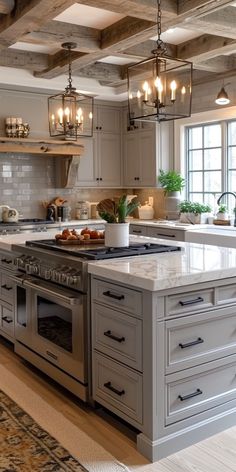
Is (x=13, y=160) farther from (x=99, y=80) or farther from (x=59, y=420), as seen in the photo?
(x=59, y=420)

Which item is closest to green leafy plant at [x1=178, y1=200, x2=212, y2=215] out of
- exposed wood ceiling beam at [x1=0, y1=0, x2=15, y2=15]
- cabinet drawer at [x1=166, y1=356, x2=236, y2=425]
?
exposed wood ceiling beam at [x1=0, y1=0, x2=15, y2=15]

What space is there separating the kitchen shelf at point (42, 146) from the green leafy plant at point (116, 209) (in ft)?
9.70

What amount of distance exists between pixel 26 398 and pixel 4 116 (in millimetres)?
3933

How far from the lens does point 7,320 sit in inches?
161

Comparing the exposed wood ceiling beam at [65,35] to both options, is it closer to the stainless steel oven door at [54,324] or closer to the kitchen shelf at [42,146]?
the kitchen shelf at [42,146]

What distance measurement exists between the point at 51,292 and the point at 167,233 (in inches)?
112

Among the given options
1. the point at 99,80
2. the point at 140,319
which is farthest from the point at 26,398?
the point at 99,80

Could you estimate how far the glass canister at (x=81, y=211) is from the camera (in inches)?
273

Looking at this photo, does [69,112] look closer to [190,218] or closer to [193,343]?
[193,343]

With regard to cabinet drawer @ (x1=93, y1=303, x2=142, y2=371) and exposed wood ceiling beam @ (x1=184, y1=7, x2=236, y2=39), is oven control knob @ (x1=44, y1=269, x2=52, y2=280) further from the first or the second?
exposed wood ceiling beam @ (x1=184, y1=7, x2=236, y2=39)

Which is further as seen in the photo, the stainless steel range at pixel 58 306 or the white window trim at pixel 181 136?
the white window trim at pixel 181 136

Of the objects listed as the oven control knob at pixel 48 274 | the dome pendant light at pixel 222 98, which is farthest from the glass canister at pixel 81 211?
the oven control knob at pixel 48 274

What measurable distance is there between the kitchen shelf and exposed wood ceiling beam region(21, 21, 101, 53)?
1.86 metres

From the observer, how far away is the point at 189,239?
5430 mm
